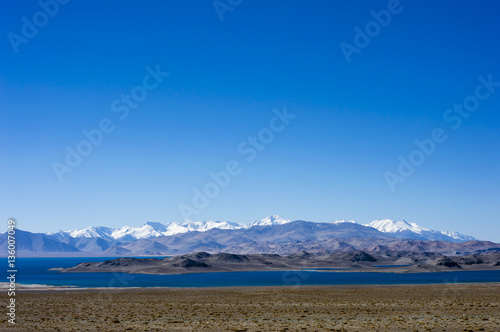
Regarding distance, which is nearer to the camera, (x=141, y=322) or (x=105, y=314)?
(x=141, y=322)

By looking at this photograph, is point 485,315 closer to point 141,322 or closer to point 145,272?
point 141,322

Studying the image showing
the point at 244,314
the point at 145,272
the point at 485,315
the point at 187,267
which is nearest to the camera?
the point at 485,315

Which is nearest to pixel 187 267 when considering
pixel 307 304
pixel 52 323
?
pixel 307 304

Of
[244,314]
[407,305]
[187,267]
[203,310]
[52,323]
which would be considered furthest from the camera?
[187,267]

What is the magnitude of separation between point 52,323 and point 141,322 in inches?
272

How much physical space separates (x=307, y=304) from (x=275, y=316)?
1154 cm

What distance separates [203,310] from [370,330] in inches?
749

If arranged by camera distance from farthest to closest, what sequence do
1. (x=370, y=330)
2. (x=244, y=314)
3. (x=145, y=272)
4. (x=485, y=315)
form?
(x=145, y=272), (x=244, y=314), (x=485, y=315), (x=370, y=330)

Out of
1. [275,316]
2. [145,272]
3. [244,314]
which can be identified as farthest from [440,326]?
[145,272]

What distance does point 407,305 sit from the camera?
164 ft

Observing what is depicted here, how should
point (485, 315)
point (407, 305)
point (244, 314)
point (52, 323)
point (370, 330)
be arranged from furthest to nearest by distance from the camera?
1. point (407, 305)
2. point (244, 314)
3. point (485, 315)
4. point (52, 323)
5. point (370, 330)

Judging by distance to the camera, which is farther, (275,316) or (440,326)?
(275,316)

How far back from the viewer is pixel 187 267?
195 metres

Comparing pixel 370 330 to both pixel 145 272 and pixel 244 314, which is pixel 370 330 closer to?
pixel 244 314
